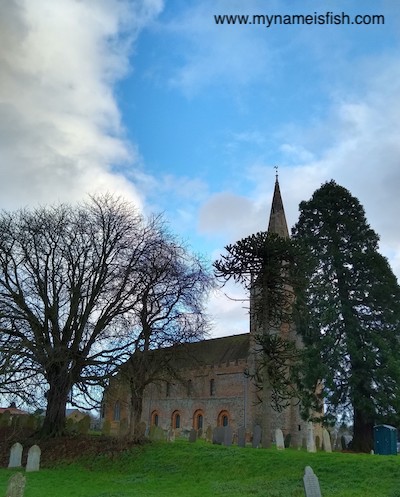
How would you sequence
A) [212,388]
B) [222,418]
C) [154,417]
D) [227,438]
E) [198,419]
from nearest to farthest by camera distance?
[227,438] < [222,418] < [212,388] < [198,419] < [154,417]

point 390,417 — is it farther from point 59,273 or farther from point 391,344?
point 59,273

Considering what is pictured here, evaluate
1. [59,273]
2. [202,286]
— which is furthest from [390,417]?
[59,273]

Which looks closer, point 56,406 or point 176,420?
point 56,406

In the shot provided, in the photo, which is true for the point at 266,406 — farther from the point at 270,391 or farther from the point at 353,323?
the point at 353,323

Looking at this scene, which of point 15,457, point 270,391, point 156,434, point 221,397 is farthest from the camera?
point 221,397

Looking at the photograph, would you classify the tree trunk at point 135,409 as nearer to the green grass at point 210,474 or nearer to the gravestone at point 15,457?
the green grass at point 210,474

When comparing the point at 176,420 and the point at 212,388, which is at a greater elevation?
the point at 212,388

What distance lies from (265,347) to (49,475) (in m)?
8.44

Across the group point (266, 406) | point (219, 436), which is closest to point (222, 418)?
point (219, 436)

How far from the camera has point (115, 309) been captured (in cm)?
2027

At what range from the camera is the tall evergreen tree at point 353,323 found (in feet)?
72.1

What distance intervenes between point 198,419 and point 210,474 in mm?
29040

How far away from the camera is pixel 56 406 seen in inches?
762

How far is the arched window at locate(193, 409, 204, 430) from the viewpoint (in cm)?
4086
